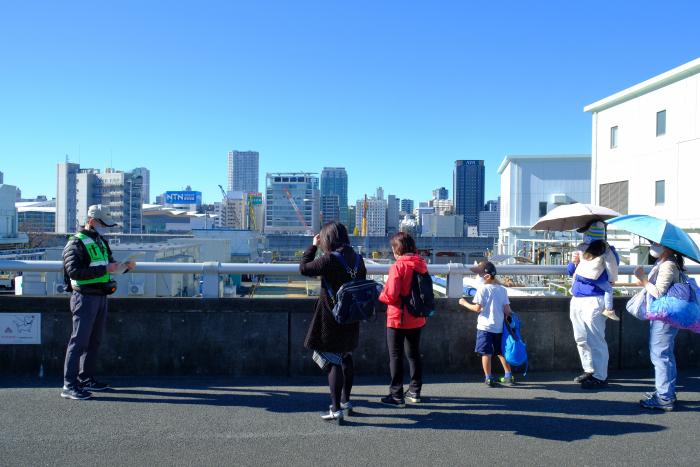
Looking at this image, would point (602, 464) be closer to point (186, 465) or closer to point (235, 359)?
point (186, 465)

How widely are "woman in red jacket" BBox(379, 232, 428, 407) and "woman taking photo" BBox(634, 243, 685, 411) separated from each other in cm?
216

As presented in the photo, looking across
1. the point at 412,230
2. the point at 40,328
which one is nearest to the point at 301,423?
the point at 412,230

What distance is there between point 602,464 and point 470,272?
2914 mm

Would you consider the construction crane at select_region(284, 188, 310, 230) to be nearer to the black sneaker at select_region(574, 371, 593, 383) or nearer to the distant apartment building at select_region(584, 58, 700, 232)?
the distant apartment building at select_region(584, 58, 700, 232)

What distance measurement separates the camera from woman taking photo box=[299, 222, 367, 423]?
5109 millimetres

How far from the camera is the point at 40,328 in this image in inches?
258

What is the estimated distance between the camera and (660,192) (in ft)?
98.2

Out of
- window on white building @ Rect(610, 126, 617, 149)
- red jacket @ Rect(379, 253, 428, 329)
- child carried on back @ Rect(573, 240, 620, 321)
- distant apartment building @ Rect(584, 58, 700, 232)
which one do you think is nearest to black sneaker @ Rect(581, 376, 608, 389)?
child carried on back @ Rect(573, 240, 620, 321)

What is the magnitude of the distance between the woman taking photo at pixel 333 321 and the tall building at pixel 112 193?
121872 millimetres

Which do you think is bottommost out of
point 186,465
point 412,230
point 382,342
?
point 186,465

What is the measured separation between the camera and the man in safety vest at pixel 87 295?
18.6ft

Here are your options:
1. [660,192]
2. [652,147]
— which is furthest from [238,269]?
[652,147]

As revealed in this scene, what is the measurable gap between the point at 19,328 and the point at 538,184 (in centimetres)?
4957

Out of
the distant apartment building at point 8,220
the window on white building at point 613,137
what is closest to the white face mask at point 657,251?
the window on white building at point 613,137
